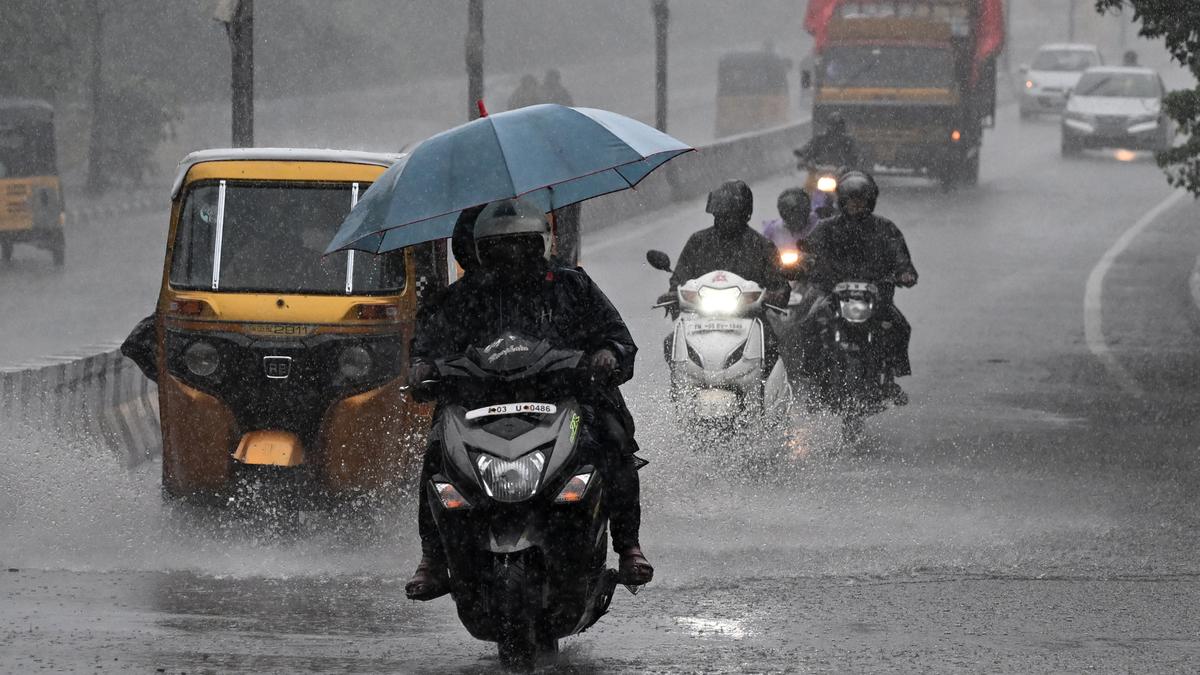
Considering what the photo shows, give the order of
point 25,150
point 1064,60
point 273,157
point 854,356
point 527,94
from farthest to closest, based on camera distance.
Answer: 1. point 1064,60
2. point 527,94
3. point 25,150
4. point 854,356
5. point 273,157

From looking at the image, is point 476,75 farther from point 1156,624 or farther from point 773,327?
point 1156,624

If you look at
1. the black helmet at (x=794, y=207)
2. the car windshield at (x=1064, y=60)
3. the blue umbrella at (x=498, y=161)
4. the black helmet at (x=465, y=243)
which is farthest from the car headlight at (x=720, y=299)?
the car windshield at (x=1064, y=60)

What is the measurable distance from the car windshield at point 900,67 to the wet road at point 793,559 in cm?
1652

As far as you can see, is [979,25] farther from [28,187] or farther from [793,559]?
[793,559]

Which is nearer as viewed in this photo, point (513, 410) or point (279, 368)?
point (513, 410)

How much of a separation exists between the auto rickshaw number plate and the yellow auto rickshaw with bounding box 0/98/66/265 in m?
19.6

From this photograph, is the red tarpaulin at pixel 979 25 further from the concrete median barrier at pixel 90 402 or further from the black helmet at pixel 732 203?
the concrete median barrier at pixel 90 402

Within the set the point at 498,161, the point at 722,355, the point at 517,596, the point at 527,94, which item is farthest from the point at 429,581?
the point at 527,94

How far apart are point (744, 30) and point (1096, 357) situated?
6749 centimetres

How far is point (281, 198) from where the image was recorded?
9.94 metres

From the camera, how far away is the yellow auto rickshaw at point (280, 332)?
31.4 ft

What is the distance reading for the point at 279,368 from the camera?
9555 mm

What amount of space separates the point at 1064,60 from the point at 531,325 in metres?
51.0

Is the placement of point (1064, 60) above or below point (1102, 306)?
above
